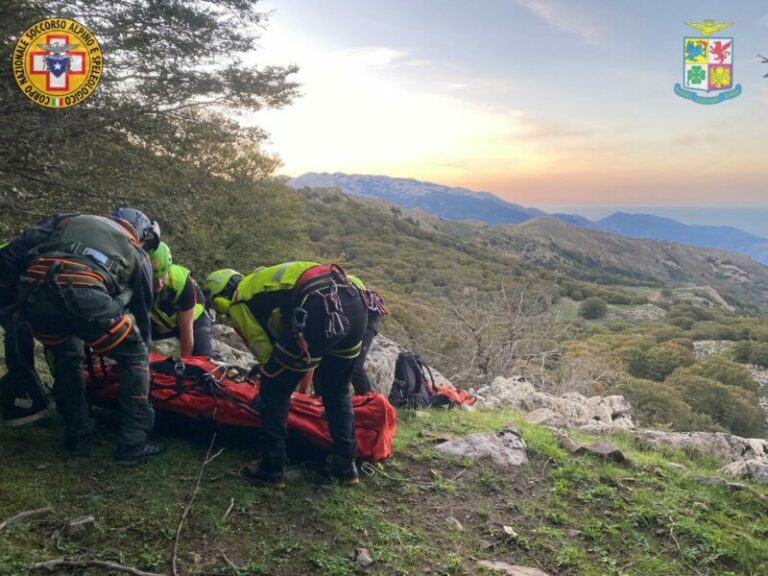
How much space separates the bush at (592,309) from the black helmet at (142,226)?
241ft

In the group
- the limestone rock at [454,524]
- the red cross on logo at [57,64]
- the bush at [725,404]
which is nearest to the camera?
the limestone rock at [454,524]

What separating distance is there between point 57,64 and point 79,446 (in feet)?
30.0

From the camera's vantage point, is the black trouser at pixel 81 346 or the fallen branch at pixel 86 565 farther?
the black trouser at pixel 81 346

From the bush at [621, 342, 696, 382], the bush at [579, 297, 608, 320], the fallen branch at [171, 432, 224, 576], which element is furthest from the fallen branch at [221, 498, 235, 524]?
the bush at [579, 297, 608, 320]

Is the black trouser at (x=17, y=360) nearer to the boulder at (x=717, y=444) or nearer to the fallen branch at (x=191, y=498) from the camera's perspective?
the fallen branch at (x=191, y=498)

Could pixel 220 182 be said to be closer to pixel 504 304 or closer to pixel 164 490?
pixel 504 304

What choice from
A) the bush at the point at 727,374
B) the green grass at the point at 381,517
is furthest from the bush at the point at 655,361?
the green grass at the point at 381,517

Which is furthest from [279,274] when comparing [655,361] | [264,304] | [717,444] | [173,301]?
[655,361]

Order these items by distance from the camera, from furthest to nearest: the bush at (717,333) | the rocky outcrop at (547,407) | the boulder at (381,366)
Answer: the bush at (717,333) < the rocky outcrop at (547,407) < the boulder at (381,366)

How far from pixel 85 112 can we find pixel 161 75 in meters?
2.75

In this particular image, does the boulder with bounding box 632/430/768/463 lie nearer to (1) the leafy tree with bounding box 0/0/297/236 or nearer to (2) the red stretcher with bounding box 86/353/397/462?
(2) the red stretcher with bounding box 86/353/397/462

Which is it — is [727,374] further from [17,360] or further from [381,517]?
[17,360]

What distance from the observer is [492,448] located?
5473 millimetres

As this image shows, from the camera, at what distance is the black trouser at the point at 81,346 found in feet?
11.7
